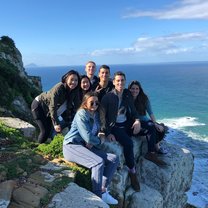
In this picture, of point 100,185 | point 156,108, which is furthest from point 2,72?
point 156,108

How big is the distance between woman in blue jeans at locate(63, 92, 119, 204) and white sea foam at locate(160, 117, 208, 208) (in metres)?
20.7

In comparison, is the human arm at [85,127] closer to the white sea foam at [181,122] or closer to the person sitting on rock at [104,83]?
the person sitting on rock at [104,83]

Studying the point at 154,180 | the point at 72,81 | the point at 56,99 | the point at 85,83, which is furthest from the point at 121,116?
the point at 154,180

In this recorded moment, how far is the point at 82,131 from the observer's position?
31.6 ft

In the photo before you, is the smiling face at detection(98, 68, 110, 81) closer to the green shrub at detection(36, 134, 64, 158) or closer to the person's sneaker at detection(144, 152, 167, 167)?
the green shrub at detection(36, 134, 64, 158)

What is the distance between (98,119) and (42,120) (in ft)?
9.76

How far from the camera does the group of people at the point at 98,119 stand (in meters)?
9.72

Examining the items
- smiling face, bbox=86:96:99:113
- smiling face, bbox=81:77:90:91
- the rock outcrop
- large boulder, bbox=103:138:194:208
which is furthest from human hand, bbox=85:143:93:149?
smiling face, bbox=81:77:90:91

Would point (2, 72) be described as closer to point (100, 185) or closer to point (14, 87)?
point (14, 87)

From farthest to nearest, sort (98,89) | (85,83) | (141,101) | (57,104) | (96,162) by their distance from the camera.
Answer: (141,101) < (98,89) < (85,83) < (57,104) < (96,162)

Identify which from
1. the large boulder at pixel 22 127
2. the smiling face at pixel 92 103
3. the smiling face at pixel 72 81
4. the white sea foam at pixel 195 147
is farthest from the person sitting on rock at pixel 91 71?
the white sea foam at pixel 195 147

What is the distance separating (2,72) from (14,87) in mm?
1673

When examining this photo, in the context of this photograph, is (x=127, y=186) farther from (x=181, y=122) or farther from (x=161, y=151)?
(x=181, y=122)

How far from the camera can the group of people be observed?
383 inches
